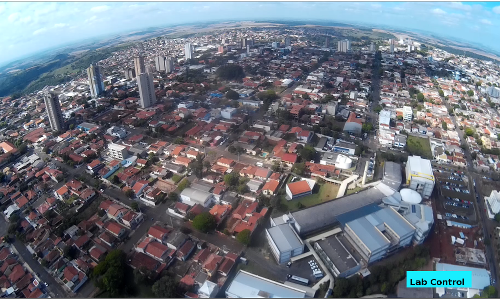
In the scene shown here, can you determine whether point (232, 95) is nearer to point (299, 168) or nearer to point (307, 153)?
point (307, 153)

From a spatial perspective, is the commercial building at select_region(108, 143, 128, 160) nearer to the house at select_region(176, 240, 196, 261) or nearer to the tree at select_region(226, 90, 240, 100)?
the house at select_region(176, 240, 196, 261)

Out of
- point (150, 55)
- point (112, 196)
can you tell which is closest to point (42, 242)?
point (112, 196)

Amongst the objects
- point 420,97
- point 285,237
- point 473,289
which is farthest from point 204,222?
point 420,97

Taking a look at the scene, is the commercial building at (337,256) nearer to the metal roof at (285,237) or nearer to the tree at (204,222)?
the metal roof at (285,237)

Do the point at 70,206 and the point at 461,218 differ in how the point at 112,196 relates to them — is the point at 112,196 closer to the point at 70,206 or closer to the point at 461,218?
the point at 70,206

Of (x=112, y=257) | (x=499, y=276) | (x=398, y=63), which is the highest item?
(x=398, y=63)

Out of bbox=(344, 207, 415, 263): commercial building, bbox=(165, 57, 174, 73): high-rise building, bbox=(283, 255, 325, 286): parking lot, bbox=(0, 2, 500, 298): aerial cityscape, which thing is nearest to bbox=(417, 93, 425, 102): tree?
bbox=(0, 2, 500, 298): aerial cityscape
